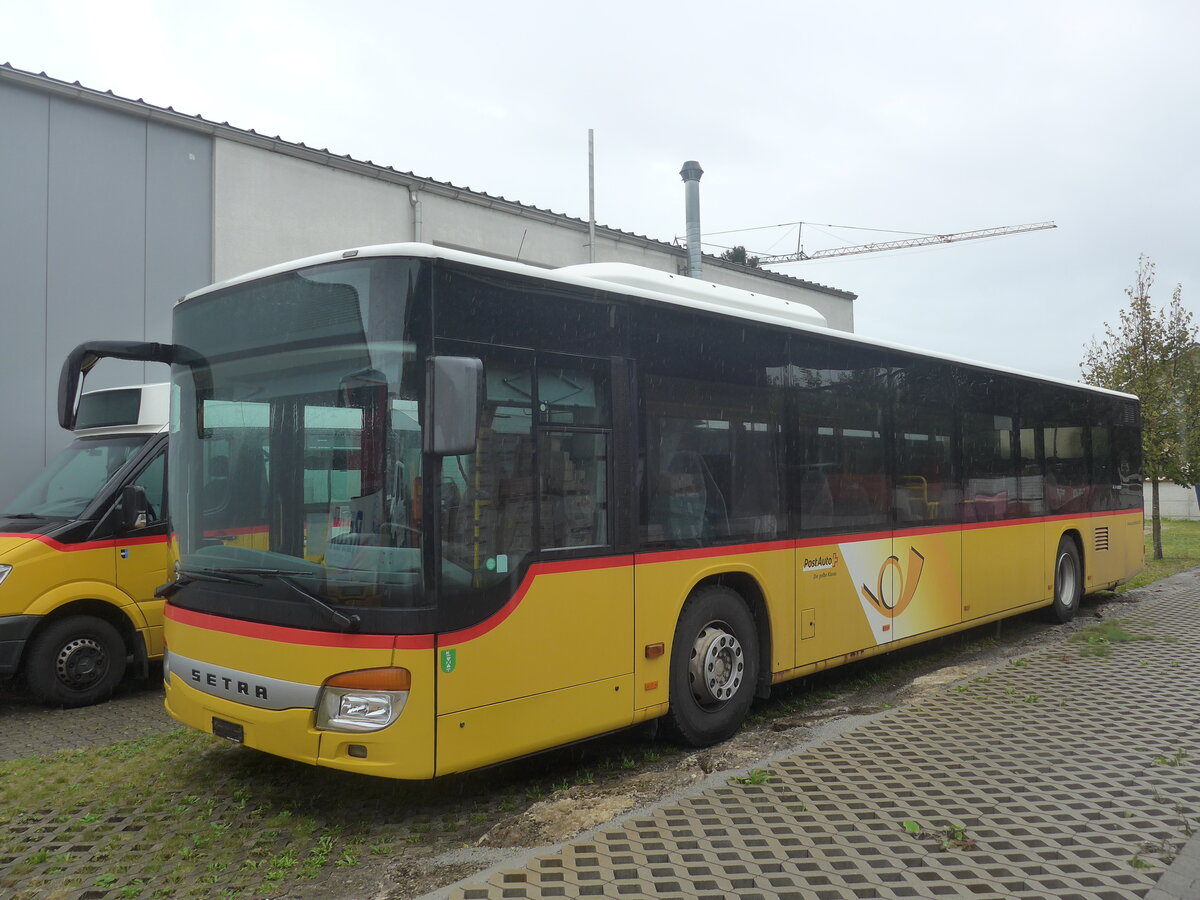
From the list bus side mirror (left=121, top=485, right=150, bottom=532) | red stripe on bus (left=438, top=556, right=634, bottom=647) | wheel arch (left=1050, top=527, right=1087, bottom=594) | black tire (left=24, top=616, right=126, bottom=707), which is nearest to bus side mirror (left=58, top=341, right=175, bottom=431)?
bus side mirror (left=121, top=485, right=150, bottom=532)

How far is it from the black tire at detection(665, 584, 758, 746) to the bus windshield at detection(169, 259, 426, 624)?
7.25 feet

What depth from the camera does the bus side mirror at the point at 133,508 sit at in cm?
783

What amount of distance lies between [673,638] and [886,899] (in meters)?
2.38

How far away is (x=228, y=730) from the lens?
4.94m

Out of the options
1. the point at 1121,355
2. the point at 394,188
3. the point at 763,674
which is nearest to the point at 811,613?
the point at 763,674

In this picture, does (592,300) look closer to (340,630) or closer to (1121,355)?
(340,630)

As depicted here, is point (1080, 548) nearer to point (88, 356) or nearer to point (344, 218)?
point (88, 356)

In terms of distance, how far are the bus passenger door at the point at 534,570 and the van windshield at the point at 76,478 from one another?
4.79 m

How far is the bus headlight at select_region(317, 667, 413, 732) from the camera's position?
4406mm

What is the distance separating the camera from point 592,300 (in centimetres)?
558

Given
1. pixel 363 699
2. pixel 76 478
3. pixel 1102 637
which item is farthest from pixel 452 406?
pixel 1102 637

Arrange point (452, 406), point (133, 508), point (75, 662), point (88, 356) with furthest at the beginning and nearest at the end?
point (133, 508), point (75, 662), point (88, 356), point (452, 406)

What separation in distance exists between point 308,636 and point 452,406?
4.44 feet

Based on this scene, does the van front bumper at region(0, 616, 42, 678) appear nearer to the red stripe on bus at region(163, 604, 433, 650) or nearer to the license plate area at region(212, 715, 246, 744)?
the red stripe on bus at region(163, 604, 433, 650)
